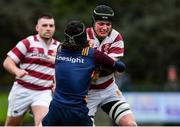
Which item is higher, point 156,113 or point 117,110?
point 117,110

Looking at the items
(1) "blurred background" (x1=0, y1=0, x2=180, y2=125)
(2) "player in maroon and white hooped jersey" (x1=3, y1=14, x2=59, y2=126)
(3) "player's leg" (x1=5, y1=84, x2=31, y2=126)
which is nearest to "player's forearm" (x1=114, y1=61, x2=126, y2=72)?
(2) "player in maroon and white hooped jersey" (x1=3, y1=14, x2=59, y2=126)

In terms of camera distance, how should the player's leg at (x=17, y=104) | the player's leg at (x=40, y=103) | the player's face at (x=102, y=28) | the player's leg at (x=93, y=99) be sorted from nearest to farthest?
the player's face at (x=102, y=28), the player's leg at (x=93, y=99), the player's leg at (x=40, y=103), the player's leg at (x=17, y=104)

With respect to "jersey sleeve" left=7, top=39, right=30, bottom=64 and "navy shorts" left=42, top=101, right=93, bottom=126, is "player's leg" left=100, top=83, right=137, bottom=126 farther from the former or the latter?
Answer: "jersey sleeve" left=7, top=39, right=30, bottom=64

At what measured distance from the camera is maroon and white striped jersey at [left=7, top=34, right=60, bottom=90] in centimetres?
1014

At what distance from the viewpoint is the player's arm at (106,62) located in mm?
7992

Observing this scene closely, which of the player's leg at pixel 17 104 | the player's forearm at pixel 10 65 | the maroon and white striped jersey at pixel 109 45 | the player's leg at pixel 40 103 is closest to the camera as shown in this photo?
the maroon and white striped jersey at pixel 109 45

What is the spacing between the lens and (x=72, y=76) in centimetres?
788

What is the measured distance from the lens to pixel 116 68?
8281 mm

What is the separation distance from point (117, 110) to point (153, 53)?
36.7m

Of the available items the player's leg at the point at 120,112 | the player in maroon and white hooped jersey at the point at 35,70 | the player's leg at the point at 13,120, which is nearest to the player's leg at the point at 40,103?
the player in maroon and white hooped jersey at the point at 35,70

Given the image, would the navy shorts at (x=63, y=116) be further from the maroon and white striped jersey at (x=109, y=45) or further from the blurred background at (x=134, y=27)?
the blurred background at (x=134, y=27)

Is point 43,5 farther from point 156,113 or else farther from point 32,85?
point 32,85

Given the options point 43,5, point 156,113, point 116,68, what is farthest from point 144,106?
point 43,5

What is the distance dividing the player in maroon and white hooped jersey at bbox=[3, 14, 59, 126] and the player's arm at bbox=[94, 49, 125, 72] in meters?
2.14
